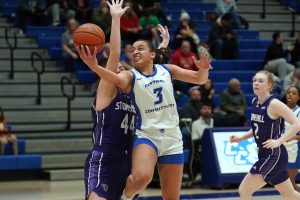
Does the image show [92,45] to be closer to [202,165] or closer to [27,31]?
[202,165]

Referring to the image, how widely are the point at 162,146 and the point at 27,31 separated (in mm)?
10630

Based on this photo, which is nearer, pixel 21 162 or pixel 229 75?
pixel 21 162

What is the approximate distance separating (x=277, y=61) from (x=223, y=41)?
4.15ft

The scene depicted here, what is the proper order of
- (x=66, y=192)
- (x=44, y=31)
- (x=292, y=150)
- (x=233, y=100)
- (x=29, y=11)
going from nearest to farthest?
(x=292, y=150) < (x=66, y=192) < (x=233, y=100) < (x=29, y=11) < (x=44, y=31)

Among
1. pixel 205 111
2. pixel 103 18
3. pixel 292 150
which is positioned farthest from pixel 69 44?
pixel 292 150

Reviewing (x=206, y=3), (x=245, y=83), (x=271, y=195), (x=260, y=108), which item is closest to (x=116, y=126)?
(x=260, y=108)

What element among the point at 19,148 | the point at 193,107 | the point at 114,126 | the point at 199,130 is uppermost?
the point at 114,126

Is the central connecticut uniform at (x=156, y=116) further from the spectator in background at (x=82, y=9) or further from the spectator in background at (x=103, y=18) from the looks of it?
the spectator in background at (x=82, y=9)

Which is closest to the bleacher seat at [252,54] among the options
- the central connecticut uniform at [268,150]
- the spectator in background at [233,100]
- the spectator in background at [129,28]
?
the spectator in background at [129,28]

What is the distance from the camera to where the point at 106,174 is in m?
6.70

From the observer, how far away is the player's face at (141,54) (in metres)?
7.06

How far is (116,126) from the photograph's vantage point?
6801 millimetres

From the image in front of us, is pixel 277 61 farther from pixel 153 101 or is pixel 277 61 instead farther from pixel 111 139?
pixel 111 139

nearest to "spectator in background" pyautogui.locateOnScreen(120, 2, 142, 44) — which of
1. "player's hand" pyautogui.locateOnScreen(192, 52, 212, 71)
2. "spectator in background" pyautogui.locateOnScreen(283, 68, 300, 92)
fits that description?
"spectator in background" pyautogui.locateOnScreen(283, 68, 300, 92)
